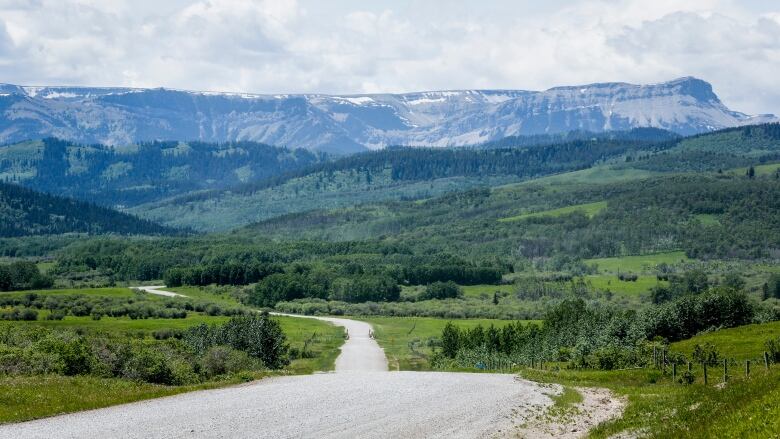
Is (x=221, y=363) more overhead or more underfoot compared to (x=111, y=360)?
more underfoot

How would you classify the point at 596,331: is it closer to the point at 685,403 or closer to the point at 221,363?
the point at 221,363

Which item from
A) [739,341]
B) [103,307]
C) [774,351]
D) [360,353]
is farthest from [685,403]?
[103,307]

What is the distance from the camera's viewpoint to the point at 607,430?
39312 millimetres

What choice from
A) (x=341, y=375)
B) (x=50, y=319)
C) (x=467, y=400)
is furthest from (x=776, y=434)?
(x=50, y=319)

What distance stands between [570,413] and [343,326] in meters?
131

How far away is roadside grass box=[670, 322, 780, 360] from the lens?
3580 inches

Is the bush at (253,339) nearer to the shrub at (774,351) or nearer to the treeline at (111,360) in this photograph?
the treeline at (111,360)

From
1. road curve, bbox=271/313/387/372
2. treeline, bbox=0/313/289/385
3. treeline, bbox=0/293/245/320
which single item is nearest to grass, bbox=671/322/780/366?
road curve, bbox=271/313/387/372

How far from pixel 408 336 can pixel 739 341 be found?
69.9m

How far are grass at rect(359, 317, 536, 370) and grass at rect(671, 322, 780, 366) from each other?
35475 millimetres

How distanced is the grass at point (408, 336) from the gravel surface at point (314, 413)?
5488 cm

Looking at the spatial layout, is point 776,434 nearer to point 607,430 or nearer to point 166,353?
point 607,430

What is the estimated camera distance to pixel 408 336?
518 feet

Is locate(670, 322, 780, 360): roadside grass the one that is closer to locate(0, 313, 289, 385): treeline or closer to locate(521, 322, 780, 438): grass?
locate(521, 322, 780, 438): grass
